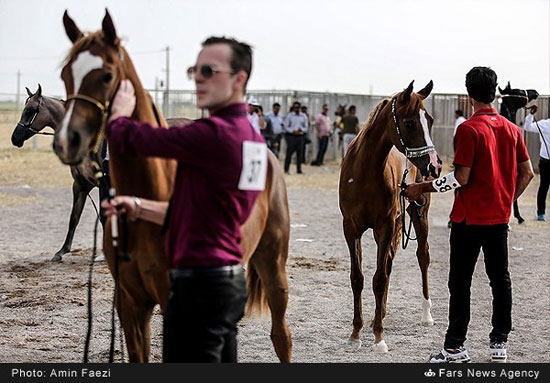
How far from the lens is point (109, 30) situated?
142 inches

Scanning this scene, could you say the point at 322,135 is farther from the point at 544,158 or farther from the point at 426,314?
the point at 426,314

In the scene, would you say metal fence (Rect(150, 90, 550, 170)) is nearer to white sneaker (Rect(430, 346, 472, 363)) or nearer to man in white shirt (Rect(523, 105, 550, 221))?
man in white shirt (Rect(523, 105, 550, 221))

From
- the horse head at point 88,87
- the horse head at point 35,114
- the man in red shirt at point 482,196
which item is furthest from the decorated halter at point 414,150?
the horse head at point 35,114

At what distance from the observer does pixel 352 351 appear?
648cm

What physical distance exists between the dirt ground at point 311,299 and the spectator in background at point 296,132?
393 inches

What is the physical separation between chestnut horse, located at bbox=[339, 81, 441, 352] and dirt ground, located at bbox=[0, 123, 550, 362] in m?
0.47

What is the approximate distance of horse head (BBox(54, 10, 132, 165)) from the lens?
11.1 ft

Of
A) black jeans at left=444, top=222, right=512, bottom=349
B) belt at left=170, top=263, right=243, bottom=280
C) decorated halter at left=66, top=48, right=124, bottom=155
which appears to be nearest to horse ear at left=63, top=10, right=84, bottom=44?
decorated halter at left=66, top=48, right=124, bottom=155

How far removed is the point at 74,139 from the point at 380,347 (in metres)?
3.76

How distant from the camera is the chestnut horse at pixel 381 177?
6594 mm
